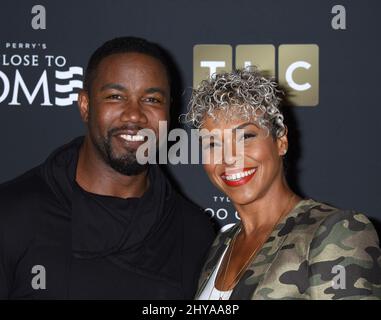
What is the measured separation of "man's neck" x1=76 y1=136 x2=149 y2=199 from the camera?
1.79m

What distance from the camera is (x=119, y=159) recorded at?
5.84ft

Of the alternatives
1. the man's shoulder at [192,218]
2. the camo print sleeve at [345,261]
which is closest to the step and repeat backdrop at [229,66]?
the man's shoulder at [192,218]

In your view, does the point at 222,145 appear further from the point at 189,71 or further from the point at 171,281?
the point at 189,71

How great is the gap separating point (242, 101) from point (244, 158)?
0.45 feet

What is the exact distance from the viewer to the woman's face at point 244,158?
1456 millimetres

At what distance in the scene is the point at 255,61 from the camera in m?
2.34

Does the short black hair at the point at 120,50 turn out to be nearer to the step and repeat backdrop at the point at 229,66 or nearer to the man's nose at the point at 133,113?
the man's nose at the point at 133,113

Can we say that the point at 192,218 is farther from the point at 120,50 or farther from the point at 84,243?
the point at 120,50

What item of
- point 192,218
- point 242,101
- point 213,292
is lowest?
point 213,292

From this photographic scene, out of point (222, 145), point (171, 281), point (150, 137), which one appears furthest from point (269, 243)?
point (150, 137)

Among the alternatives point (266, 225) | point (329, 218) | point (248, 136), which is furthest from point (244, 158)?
point (329, 218)

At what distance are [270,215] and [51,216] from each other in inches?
23.8

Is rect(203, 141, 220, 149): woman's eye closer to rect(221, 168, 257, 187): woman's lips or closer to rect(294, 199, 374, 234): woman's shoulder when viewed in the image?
rect(221, 168, 257, 187): woman's lips

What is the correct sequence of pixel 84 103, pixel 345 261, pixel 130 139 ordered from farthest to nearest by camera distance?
1. pixel 84 103
2. pixel 130 139
3. pixel 345 261
